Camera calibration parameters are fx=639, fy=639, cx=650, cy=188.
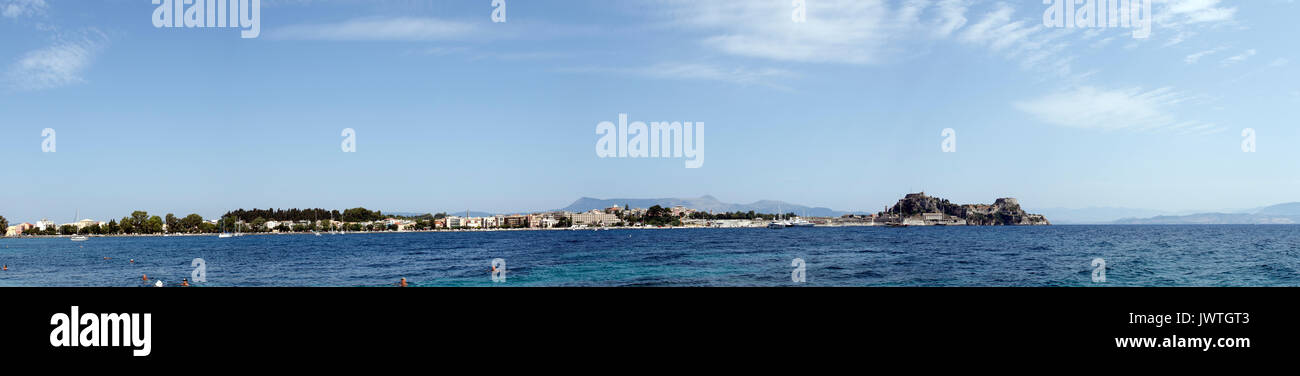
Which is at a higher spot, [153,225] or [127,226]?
[153,225]

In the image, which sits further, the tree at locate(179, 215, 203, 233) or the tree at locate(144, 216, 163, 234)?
the tree at locate(179, 215, 203, 233)

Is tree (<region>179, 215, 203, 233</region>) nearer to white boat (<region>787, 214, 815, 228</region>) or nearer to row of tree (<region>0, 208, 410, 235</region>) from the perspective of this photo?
row of tree (<region>0, 208, 410, 235</region>)

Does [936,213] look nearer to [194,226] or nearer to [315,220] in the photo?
[315,220]

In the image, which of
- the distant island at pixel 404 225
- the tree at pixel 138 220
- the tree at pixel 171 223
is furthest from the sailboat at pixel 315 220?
the tree at pixel 138 220

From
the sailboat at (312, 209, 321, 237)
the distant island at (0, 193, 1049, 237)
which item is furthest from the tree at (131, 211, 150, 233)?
the sailboat at (312, 209, 321, 237)

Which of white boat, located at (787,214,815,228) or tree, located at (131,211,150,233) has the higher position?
tree, located at (131,211,150,233)

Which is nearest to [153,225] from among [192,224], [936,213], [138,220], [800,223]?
[138,220]

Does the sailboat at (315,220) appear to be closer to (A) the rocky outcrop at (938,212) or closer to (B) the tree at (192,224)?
(B) the tree at (192,224)
